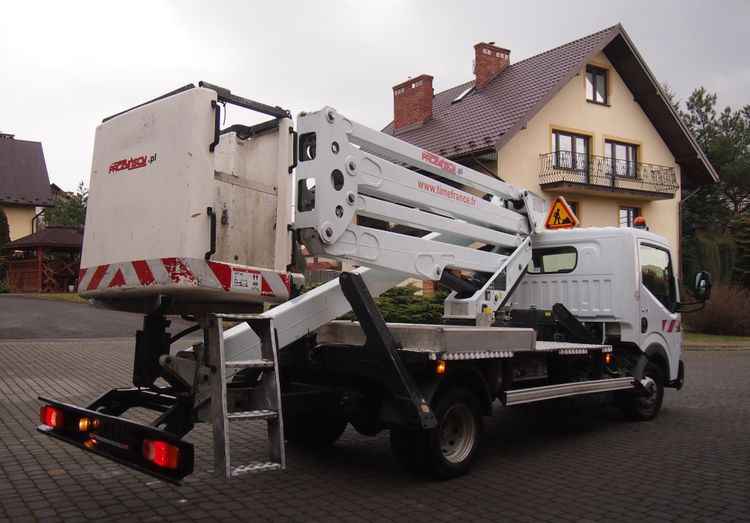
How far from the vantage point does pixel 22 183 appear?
50.0 metres

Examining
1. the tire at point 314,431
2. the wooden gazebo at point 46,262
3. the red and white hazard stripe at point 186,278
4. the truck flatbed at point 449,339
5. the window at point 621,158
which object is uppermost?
the window at point 621,158

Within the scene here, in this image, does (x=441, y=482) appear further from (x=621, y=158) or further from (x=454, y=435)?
(x=621, y=158)

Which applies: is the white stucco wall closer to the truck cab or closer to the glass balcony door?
the glass balcony door

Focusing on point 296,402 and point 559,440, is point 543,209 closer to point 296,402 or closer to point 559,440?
point 559,440

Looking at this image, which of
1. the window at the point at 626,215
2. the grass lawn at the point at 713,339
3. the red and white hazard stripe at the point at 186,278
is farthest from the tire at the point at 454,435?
the window at the point at 626,215

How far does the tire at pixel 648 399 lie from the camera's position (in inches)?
334

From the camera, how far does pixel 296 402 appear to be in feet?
18.1

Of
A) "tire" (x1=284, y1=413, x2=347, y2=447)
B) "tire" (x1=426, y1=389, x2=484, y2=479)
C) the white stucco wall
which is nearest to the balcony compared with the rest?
the white stucco wall

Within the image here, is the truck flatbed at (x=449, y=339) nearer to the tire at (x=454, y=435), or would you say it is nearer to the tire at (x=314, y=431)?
the tire at (x=454, y=435)

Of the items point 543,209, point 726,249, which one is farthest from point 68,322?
point 726,249

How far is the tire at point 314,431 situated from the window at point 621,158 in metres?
23.0

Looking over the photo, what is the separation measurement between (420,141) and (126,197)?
22.7 metres

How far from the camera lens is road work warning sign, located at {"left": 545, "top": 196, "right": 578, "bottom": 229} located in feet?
29.7

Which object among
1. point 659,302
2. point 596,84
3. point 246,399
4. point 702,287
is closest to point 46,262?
point 596,84
